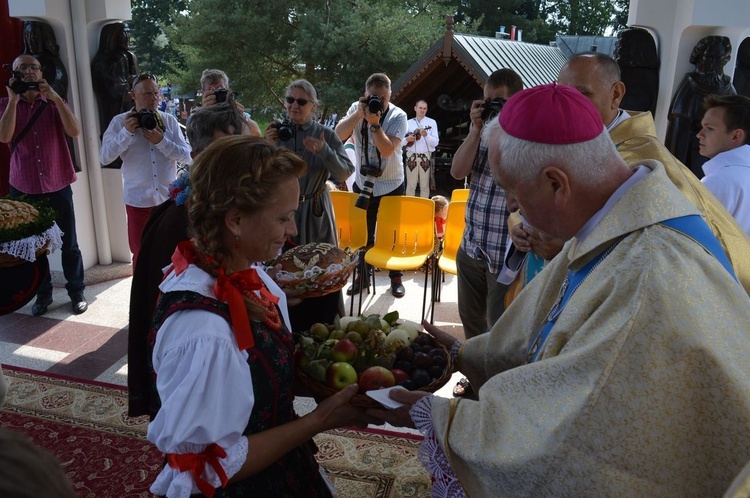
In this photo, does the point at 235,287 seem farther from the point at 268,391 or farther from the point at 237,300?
the point at 268,391

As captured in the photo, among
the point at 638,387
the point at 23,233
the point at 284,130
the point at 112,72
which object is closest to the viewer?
the point at 638,387

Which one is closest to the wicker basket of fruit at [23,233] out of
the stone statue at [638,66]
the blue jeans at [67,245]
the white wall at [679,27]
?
the blue jeans at [67,245]

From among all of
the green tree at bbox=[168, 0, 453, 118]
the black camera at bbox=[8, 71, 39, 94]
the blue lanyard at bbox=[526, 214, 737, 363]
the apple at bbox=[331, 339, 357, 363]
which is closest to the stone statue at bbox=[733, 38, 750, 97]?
the blue lanyard at bbox=[526, 214, 737, 363]

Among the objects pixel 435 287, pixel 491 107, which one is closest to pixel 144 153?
pixel 435 287

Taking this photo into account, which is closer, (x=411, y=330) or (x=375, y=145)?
(x=411, y=330)

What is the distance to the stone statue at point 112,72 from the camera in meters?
6.18

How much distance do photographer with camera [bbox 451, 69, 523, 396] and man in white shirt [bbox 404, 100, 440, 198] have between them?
17.8 ft

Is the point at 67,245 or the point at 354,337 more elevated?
the point at 354,337

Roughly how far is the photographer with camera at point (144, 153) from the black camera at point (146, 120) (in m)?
0.05

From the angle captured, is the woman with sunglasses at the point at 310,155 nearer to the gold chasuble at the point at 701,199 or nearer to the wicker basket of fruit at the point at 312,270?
the wicker basket of fruit at the point at 312,270

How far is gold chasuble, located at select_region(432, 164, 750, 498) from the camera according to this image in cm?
121

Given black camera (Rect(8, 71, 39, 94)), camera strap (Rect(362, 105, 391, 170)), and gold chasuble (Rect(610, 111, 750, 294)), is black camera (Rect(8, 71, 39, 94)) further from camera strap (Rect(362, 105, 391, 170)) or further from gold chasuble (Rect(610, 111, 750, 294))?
gold chasuble (Rect(610, 111, 750, 294))

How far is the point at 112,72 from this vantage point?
20.2 ft

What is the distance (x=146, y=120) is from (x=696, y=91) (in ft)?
14.9
